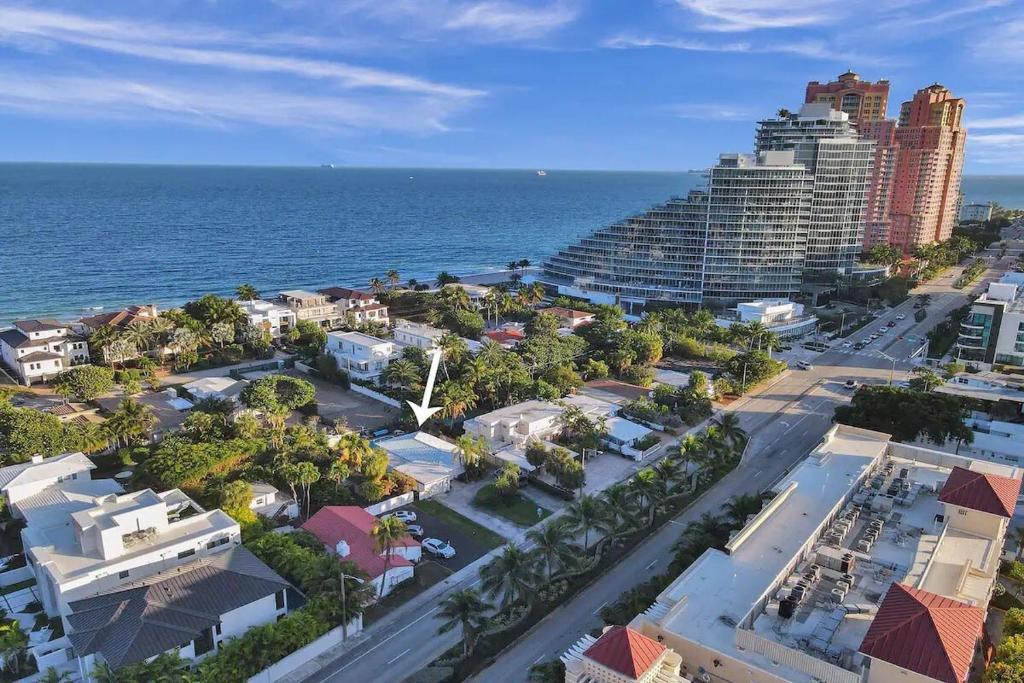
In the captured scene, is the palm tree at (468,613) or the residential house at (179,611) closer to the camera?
the residential house at (179,611)

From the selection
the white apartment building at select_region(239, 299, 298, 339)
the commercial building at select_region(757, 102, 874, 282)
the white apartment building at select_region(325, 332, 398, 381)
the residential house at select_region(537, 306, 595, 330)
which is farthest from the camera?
the commercial building at select_region(757, 102, 874, 282)

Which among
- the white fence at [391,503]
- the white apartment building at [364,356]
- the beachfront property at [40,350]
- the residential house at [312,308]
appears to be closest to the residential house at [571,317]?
the white apartment building at [364,356]

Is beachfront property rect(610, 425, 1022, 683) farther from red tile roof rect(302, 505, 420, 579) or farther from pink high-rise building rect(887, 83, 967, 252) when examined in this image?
pink high-rise building rect(887, 83, 967, 252)

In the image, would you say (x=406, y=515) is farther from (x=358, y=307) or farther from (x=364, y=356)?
(x=358, y=307)

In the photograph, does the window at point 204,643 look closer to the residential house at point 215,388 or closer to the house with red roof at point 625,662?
the house with red roof at point 625,662

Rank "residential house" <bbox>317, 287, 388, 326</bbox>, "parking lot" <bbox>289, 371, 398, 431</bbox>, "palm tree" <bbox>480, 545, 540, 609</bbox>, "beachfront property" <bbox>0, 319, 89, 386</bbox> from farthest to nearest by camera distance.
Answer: "residential house" <bbox>317, 287, 388, 326</bbox> < "beachfront property" <bbox>0, 319, 89, 386</bbox> < "parking lot" <bbox>289, 371, 398, 431</bbox> < "palm tree" <bbox>480, 545, 540, 609</bbox>

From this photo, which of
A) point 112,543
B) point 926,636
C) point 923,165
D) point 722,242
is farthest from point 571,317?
point 923,165

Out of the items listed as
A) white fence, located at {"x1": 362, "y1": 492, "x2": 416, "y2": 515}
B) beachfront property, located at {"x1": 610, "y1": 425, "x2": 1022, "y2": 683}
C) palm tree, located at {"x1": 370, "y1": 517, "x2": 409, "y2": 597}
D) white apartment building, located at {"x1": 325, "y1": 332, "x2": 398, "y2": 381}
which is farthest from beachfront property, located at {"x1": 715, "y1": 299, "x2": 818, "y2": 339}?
palm tree, located at {"x1": 370, "y1": 517, "x2": 409, "y2": 597}
